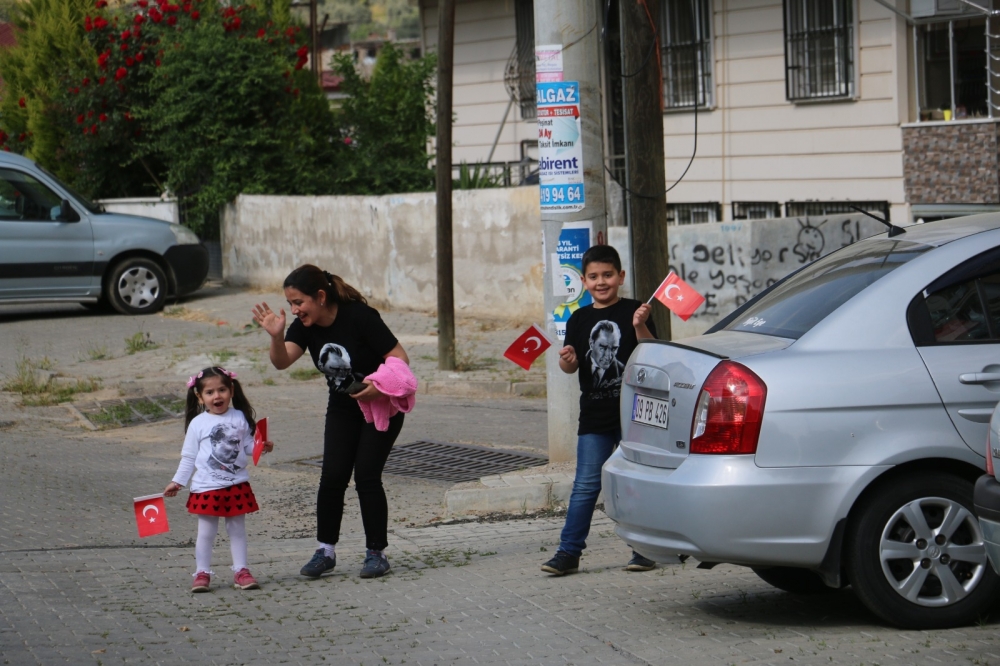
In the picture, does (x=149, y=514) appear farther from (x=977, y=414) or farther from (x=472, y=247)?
(x=472, y=247)

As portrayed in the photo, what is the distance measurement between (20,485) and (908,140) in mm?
11613

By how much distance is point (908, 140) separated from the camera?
16.0 m

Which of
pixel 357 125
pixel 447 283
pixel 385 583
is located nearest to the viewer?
pixel 385 583

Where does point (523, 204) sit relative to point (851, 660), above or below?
Result: above

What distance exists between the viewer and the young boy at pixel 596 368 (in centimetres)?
611

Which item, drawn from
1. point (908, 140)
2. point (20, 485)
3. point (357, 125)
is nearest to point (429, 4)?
point (357, 125)

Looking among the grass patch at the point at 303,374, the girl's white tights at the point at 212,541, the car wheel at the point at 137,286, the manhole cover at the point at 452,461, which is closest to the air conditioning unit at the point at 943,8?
the grass patch at the point at 303,374

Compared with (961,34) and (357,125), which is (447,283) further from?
(357,125)

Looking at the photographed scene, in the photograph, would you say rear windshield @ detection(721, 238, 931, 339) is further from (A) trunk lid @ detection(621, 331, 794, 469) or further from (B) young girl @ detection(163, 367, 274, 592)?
(B) young girl @ detection(163, 367, 274, 592)

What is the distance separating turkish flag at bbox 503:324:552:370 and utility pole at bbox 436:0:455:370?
587cm

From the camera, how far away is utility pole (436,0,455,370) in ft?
42.5

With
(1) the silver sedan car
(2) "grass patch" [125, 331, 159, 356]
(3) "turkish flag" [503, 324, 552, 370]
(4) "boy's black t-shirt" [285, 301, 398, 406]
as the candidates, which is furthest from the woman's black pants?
Answer: (2) "grass patch" [125, 331, 159, 356]

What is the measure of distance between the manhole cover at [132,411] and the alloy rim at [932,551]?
25.8 ft

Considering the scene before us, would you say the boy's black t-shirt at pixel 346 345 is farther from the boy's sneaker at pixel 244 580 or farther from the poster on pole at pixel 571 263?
the poster on pole at pixel 571 263
